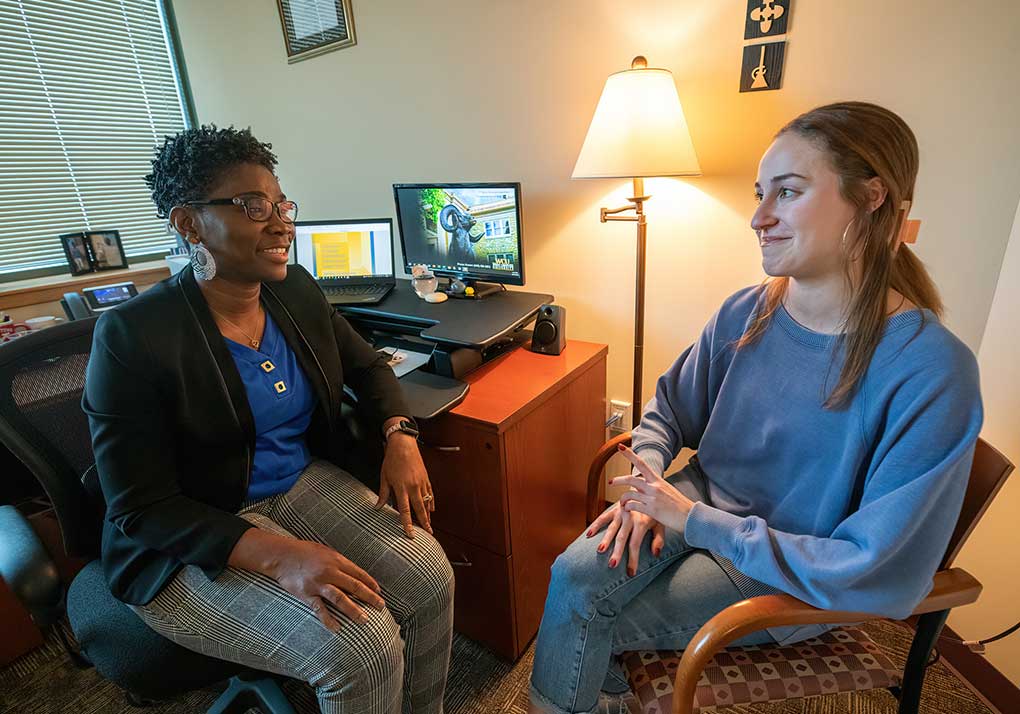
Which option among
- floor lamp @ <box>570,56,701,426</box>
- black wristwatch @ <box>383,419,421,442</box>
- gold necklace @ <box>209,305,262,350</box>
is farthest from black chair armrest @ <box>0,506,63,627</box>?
floor lamp @ <box>570,56,701,426</box>

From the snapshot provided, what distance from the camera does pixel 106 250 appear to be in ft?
7.95

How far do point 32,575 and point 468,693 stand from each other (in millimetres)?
997

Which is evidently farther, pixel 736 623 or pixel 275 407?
pixel 275 407

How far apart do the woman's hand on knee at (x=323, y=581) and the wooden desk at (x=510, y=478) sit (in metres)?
0.42

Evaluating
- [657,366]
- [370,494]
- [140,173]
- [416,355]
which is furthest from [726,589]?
[140,173]

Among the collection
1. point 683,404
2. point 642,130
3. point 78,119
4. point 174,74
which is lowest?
point 683,404

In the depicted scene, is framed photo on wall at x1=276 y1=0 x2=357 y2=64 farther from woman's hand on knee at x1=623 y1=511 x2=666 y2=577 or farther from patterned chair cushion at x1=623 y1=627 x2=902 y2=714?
patterned chair cushion at x1=623 y1=627 x2=902 y2=714

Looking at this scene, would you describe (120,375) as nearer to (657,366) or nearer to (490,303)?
(490,303)

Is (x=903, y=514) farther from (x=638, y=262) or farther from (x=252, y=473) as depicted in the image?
(x=252, y=473)

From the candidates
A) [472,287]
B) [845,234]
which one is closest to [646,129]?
[845,234]

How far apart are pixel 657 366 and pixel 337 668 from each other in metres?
1.24

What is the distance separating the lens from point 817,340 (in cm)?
91

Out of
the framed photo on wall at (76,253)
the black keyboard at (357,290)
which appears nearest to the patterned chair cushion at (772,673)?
the black keyboard at (357,290)

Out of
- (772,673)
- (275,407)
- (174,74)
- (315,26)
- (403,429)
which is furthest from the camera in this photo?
(174,74)
